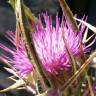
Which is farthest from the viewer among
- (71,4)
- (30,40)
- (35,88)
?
(71,4)

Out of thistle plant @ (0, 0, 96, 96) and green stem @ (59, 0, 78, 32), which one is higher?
green stem @ (59, 0, 78, 32)

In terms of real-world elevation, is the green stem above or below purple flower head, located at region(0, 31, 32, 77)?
above

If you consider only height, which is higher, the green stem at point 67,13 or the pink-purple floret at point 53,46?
the green stem at point 67,13

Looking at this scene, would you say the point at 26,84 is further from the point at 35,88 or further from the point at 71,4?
the point at 71,4

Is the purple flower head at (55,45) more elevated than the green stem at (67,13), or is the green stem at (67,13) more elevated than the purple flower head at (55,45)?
the green stem at (67,13)

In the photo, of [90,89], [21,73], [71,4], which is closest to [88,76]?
[90,89]

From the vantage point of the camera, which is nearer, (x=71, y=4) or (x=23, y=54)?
(x=23, y=54)
